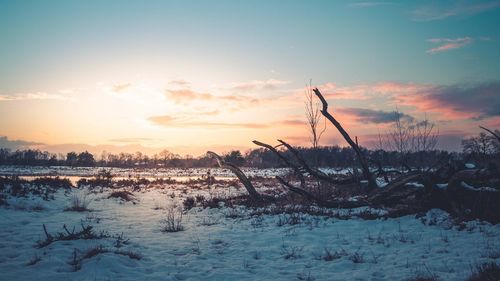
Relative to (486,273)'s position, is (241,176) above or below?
above

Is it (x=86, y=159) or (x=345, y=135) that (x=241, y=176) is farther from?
(x=86, y=159)

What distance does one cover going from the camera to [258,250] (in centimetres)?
726

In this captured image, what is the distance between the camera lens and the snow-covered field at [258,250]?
5.59m

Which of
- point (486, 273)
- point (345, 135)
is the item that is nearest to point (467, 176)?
point (345, 135)

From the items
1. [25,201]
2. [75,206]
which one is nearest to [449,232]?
[75,206]

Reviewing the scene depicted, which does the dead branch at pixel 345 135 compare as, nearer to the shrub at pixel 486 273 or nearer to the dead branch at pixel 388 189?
the dead branch at pixel 388 189

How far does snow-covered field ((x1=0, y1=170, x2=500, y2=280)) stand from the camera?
559cm

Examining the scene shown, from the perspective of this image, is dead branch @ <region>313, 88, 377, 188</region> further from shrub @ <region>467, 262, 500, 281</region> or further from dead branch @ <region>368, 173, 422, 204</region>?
shrub @ <region>467, 262, 500, 281</region>

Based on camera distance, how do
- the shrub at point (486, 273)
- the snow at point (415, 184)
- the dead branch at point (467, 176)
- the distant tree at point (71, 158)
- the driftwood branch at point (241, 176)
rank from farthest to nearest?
the distant tree at point (71, 158) < the driftwood branch at point (241, 176) < the snow at point (415, 184) < the dead branch at point (467, 176) < the shrub at point (486, 273)

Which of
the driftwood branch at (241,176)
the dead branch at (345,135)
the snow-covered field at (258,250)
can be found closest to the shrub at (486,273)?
the snow-covered field at (258,250)

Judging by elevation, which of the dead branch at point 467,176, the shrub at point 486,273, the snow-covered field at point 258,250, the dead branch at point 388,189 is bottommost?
the snow-covered field at point 258,250

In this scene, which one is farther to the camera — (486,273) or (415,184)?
(415,184)

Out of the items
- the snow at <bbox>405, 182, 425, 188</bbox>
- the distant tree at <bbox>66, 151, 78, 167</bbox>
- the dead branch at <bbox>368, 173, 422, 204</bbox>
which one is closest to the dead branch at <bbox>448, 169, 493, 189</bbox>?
the snow at <bbox>405, 182, 425, 188</bbox>

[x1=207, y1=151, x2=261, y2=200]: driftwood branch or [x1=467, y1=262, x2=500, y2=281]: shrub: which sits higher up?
[x1=207, y1=151, x2=261, y2=200]: driftwood branch
